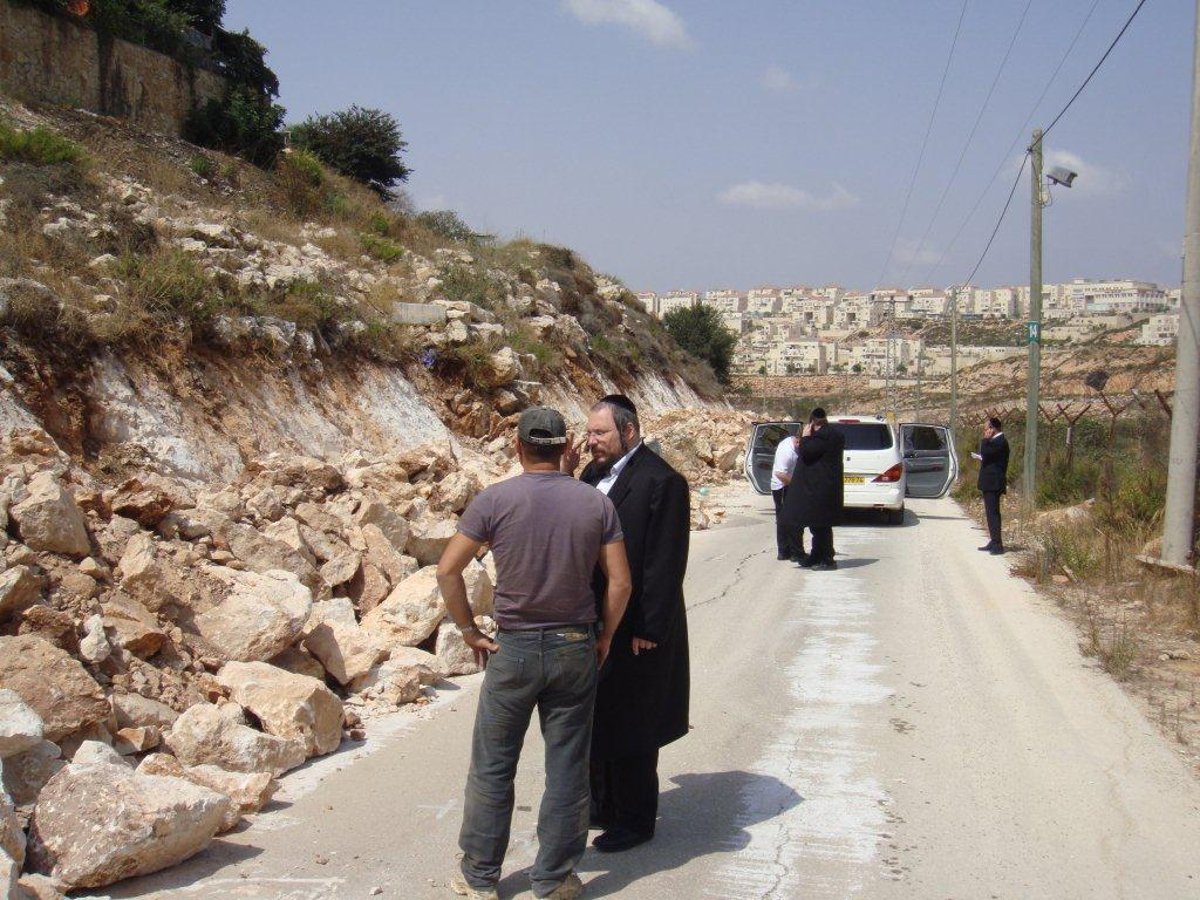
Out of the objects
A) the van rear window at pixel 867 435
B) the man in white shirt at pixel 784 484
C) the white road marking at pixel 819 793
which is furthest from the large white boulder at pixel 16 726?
the van rear window at pixel 867 435

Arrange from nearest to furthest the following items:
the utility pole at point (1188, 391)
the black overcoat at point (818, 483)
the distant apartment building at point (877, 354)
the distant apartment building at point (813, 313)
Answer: the utility pole at point (1188, 391)
the black overcoat at point (818, 483)
the distant apartment building at point (877, 354)
the distant apartment building at point (813, 313)

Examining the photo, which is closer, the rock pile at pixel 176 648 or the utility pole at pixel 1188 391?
the rock pile at pixel 176 648

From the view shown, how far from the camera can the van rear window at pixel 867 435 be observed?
1688cm

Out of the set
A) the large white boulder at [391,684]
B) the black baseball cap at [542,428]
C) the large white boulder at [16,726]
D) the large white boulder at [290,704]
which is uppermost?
the black baseball cap at [542,428]

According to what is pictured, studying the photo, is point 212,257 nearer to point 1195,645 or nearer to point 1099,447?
point 1195,645

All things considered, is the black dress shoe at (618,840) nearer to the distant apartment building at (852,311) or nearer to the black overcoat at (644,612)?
the black overcoat at (644,612)

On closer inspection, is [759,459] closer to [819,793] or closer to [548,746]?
[819,793]

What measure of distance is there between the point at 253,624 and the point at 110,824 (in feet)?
7.79

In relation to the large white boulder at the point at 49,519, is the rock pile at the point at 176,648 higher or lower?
lower

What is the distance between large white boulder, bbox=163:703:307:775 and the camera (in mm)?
5262

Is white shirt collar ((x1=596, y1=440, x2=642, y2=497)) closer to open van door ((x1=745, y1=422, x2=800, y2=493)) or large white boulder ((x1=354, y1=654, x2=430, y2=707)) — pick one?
large white boulder ((x1=354, y1=654, x2=430, y2=707))

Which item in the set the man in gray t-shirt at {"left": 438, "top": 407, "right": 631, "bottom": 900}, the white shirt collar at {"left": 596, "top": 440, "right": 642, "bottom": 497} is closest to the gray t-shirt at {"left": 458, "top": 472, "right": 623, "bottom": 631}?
the man in gray t-shirt at {"left": 438, "top": 407, "right": 631, "bottom": 900}

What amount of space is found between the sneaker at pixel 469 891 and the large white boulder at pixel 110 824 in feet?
3.30

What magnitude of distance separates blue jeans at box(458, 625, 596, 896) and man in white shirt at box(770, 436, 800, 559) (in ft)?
29.1
